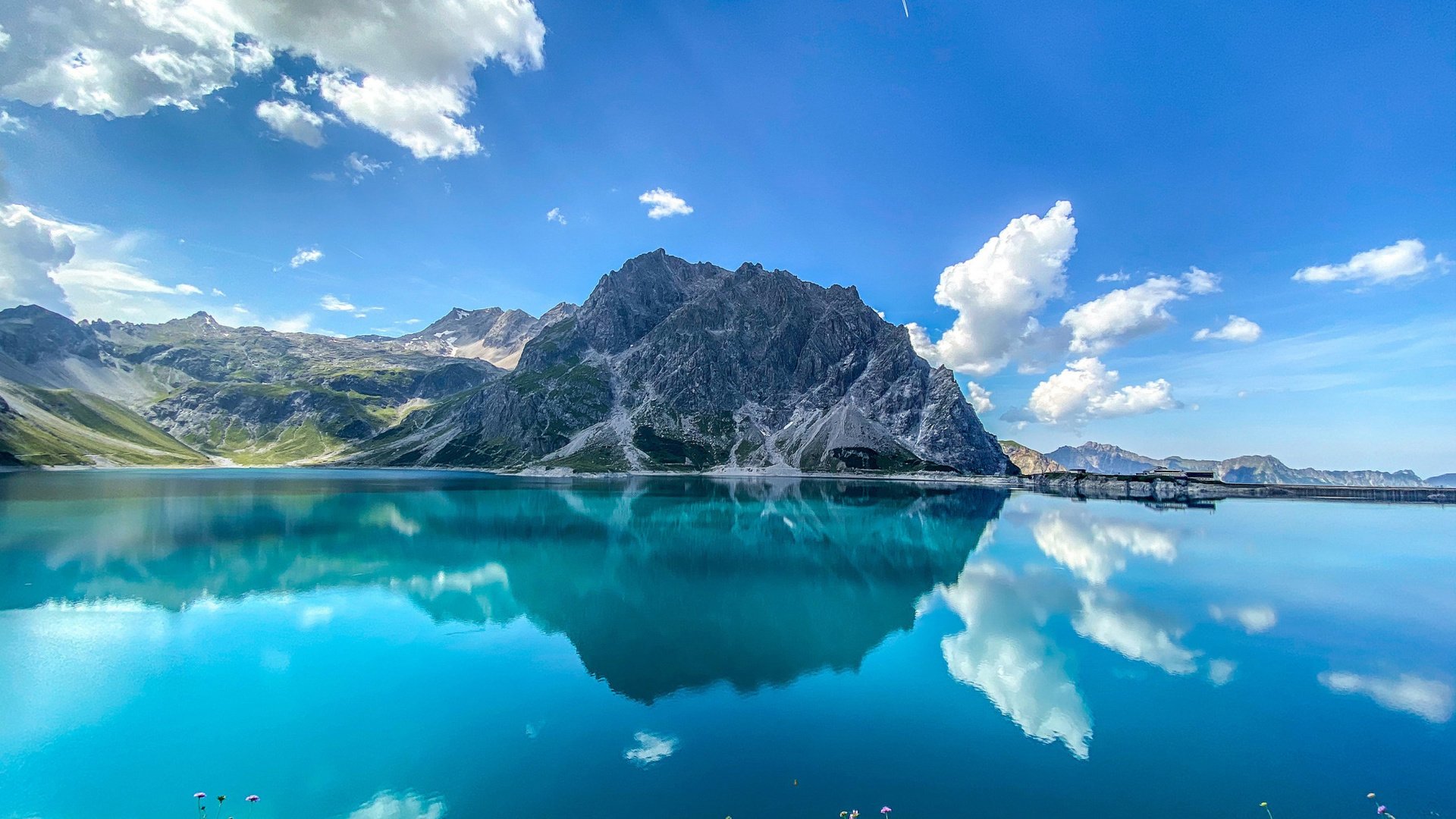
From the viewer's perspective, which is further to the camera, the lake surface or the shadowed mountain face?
the shadowed mountain face

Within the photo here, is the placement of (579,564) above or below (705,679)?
below

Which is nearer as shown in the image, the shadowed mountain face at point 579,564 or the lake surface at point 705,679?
the lake surface at point 705,679

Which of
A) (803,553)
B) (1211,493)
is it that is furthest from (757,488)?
(1211,493)

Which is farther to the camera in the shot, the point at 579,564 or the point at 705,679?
the point at 579,564

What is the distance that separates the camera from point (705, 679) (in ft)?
93.0

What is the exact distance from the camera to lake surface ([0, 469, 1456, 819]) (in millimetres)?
18797

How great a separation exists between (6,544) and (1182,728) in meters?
96.5

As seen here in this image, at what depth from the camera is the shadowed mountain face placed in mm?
35031

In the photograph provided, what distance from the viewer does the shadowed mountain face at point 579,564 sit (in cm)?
3503

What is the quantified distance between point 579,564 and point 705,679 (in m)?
32.5

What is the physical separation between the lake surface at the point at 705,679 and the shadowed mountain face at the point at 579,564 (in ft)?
1.63

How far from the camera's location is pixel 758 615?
40.0 meters

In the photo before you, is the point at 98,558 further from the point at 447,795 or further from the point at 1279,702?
the point at 1279,702

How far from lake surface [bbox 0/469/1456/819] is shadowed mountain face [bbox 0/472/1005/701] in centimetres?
50
